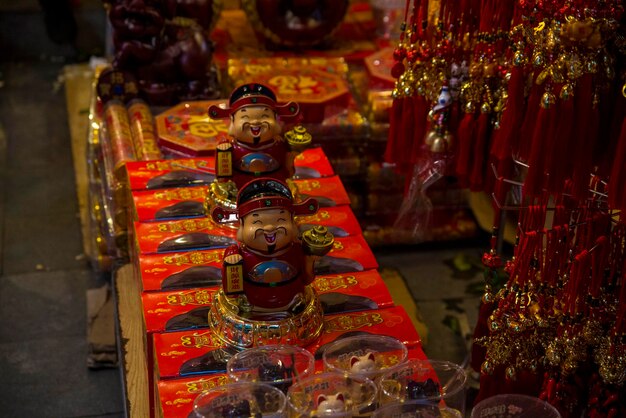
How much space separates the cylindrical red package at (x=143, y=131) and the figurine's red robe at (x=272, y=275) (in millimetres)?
987

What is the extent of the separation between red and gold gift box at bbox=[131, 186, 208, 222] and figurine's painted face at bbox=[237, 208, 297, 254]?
22.4 inches

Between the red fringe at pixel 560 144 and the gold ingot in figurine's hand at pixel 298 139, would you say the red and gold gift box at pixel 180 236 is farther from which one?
the red fringe at pixel 560 144

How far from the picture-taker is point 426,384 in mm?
1748

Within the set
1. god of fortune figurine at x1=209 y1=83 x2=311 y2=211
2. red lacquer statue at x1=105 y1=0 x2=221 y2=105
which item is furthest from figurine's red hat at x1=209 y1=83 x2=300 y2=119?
red lacquer statue at x1=105 y1=0 x2=221 y2=105

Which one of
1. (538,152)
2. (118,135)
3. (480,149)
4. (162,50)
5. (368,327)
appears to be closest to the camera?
(538,152)

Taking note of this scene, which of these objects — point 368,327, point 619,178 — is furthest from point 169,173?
point 619,178

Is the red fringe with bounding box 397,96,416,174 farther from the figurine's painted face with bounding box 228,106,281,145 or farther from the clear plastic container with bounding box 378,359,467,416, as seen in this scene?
the clear plastic container with bounding box 378,359,467,416

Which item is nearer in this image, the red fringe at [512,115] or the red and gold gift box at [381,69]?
the red fringe at [512,115]

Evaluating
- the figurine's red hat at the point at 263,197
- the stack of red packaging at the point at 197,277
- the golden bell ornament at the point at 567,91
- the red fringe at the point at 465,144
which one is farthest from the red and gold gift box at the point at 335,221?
the golden bell ornament at the point at 567,91

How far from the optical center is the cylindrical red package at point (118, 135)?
2814 mm

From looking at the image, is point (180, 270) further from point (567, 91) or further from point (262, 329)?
point (567, 91)

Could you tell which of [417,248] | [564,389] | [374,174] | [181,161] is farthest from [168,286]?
[417,248]

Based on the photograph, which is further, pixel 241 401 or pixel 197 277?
pixel 197 277

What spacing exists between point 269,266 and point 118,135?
1.22 metres
